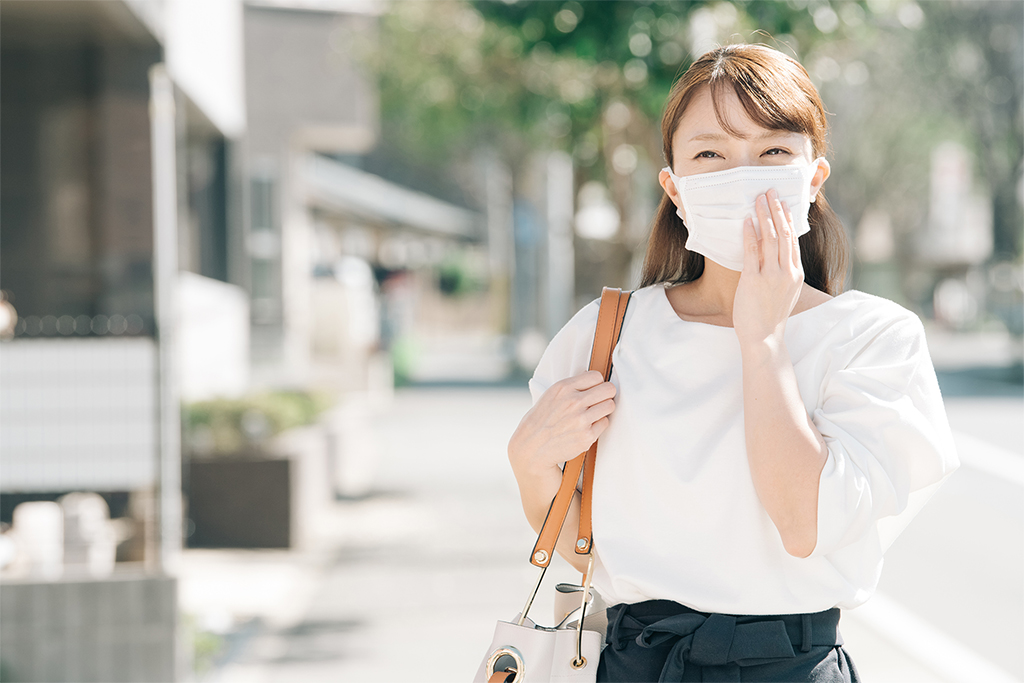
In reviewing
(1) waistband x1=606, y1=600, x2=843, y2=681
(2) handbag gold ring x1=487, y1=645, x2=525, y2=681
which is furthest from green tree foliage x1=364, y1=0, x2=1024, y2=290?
(2) handbag gold ring x1=487, y1=645, x2=525, y2=681

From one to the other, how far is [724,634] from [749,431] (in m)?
0.30

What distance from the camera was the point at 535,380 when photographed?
1796 mm

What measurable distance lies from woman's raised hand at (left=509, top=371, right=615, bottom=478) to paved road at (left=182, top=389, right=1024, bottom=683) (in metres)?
2.49

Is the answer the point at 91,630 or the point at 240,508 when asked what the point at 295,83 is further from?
the point at 91,630

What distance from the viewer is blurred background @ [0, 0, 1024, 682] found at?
185 inches

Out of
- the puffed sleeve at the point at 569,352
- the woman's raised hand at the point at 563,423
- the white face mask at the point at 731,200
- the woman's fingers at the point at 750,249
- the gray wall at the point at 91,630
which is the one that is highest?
the white face mask at the point at 731,200

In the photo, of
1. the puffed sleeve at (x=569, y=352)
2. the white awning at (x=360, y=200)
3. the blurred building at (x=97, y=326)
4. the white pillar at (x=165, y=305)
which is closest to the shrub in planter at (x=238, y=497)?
the blurred building at (x=97, y=326)

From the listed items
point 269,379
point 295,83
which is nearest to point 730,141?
point 269,379

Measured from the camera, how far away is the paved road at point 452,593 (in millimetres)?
4785

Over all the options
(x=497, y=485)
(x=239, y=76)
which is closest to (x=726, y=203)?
(x=497, y=485)

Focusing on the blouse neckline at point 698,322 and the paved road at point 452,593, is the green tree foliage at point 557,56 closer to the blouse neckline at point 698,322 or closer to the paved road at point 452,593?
the blouse neckline at point 698,322

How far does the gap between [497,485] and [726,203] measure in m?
8.59

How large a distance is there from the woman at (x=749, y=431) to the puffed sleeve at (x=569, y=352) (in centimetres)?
7

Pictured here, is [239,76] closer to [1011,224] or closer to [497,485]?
[497,485]
